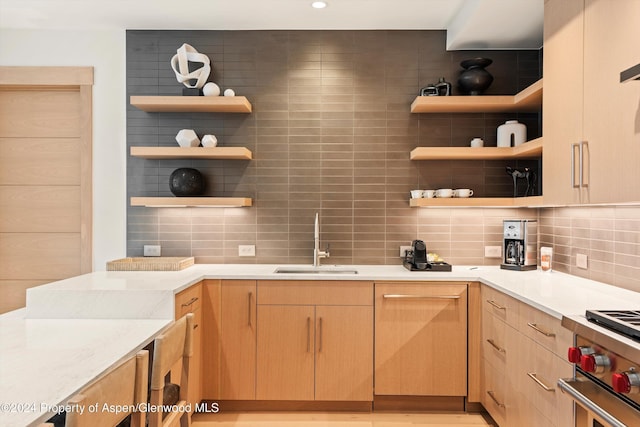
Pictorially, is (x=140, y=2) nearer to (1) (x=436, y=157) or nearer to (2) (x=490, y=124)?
(1) (x=436, y=157)

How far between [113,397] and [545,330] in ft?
5.50

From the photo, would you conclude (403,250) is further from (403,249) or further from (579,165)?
(579,165)

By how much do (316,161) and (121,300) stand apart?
171 centimetres

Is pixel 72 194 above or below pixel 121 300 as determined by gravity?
above

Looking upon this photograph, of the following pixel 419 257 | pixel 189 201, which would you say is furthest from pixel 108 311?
pixel 419 257

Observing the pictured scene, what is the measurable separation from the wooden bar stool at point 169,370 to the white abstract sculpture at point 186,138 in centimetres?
179

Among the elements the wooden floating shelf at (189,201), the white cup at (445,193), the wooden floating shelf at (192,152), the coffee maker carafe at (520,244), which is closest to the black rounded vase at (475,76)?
the white cup at (445,193)

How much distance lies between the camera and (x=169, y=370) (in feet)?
5.10

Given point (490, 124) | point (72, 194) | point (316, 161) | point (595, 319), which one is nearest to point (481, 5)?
point (490, 124)

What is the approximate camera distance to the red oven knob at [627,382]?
4.31ft

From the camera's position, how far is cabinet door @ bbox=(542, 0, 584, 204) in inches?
83.1

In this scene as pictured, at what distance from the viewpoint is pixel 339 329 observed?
112 inches

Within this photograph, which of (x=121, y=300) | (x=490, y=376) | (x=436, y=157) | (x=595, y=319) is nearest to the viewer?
(x=595, y=319)

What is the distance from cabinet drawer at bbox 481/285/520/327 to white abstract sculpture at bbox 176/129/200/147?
2.20 meters
